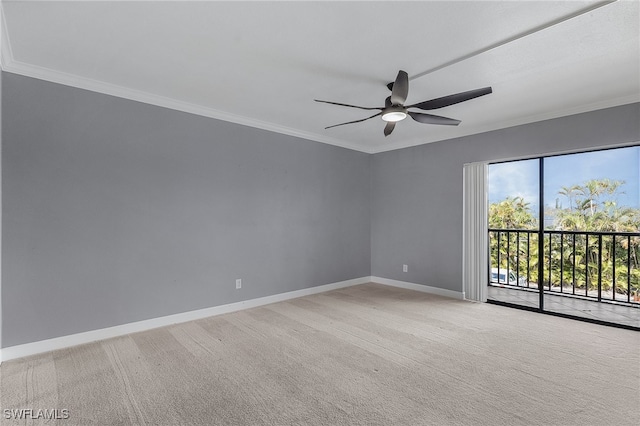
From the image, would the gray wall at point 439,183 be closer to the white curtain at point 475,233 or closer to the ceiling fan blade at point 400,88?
the white curtain at point 475,233

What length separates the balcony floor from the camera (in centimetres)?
364

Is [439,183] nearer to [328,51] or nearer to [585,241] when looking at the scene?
[585,241]

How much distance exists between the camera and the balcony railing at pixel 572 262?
404 cm

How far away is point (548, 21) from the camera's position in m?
2.04

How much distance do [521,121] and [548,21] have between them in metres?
2.25

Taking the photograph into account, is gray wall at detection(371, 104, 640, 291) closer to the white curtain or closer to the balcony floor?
the white curtain

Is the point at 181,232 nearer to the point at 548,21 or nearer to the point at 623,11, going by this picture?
the point at 548,21

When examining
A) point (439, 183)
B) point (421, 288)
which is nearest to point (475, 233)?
point (439, 183)

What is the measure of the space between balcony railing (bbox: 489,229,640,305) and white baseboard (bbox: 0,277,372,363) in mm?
3551

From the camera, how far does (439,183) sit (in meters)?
4.82

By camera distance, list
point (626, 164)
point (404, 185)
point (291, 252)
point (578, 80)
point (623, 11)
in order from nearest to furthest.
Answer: point (623, 11), point (578, 80), point (626, 164), point (291, 252), point (404, 185)

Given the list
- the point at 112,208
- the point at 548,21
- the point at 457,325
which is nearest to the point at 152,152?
the point at 112,208

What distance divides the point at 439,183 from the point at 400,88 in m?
2.81

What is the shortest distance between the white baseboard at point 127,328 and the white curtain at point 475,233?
2496 mm
